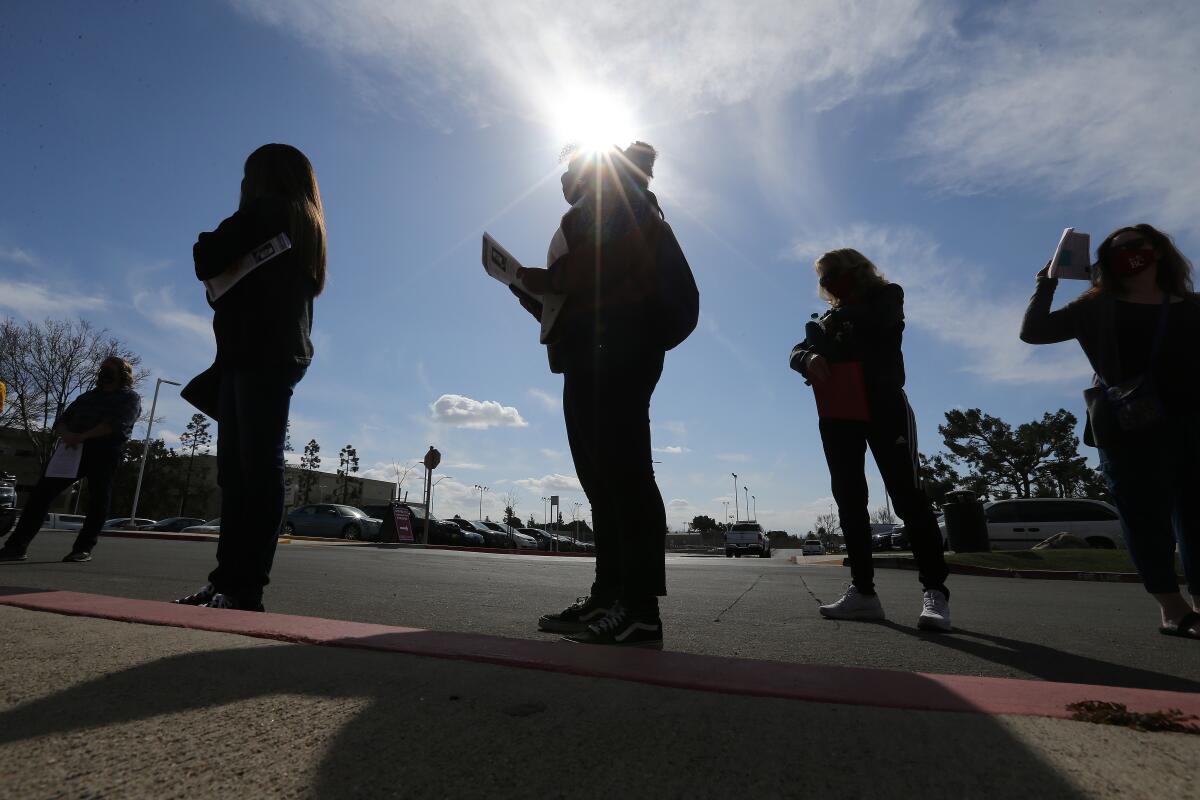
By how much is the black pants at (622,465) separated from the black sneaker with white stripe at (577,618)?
0.16ft

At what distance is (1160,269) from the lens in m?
2.80

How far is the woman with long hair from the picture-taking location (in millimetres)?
2602

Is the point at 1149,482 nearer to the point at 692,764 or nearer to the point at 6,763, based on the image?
the point at 692,764

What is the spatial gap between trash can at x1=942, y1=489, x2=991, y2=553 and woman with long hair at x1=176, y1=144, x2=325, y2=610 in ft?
40.4

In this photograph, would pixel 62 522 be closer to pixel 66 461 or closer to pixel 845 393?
pixel 66 461

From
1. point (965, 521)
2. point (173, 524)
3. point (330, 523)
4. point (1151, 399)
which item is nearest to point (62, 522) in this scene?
point (330, 523)

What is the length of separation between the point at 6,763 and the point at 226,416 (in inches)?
86.2

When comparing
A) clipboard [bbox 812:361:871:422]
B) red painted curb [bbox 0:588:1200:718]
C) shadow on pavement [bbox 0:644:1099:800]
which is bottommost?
shadow on pavement [bbox 0:644:1099:800]

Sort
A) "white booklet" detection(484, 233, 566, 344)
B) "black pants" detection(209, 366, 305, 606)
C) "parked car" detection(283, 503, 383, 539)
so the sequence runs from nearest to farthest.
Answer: "white booklet" detection(484, 233, 566, 344)
"black pants" detection(209, 366, 305, 606)
"parked car" detection(283, 503, 383, 539)

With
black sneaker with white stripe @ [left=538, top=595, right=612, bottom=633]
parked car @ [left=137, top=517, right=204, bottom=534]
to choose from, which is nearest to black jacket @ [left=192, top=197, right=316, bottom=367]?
black sneaker with white stripe @ [left=538, top=595, right=612, bottom=633]

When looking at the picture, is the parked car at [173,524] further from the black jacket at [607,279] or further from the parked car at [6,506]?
the black jacket at [607,279]

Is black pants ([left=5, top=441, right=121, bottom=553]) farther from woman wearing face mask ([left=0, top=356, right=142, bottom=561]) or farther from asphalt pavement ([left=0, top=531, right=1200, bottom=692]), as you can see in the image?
asphalt pavement ([left=0, top=531, right=1200, bottom=692])

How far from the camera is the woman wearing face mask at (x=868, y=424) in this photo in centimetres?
303

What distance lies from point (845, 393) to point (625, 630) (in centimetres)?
176
